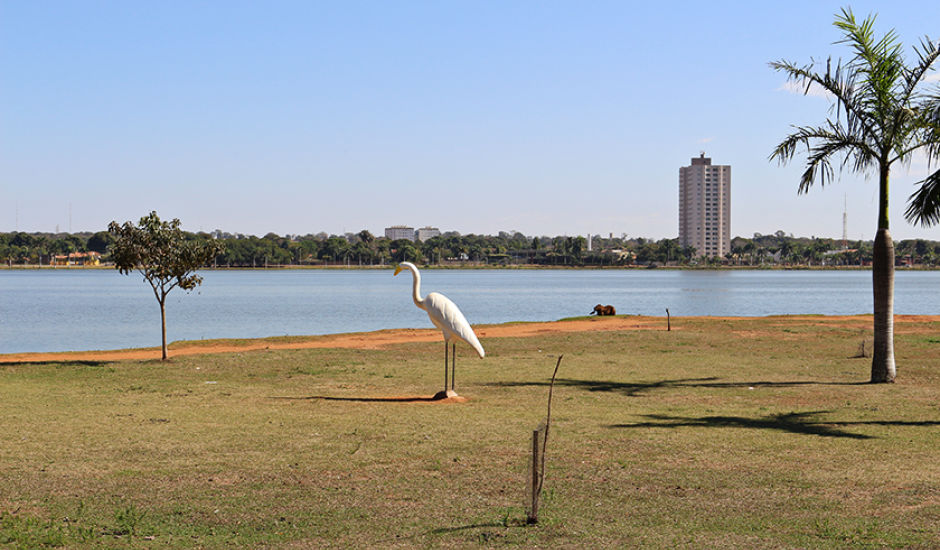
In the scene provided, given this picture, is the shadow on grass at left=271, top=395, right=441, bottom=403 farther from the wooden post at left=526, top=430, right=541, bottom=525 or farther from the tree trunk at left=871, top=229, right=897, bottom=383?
the tree trunk at left=871, top=229, right=897, bottom=383

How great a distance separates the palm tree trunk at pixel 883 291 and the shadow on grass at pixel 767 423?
17.7ft

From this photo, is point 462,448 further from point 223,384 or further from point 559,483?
point 223,384

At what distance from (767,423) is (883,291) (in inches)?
264

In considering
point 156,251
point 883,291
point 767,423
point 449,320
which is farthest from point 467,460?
point 156,251

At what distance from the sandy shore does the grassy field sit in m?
6.72

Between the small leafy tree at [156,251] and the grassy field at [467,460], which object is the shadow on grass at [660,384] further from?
the small leafy tree at [156,251]

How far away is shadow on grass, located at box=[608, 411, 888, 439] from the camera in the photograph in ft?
43.3

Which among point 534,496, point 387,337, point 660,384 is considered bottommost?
point 387,337

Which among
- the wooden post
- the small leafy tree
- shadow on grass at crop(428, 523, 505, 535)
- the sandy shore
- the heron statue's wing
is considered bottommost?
the sandy shore

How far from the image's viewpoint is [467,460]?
1097 centimetres

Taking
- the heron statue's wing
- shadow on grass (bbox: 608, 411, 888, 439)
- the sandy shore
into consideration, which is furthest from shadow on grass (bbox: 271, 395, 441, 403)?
the sandy shore

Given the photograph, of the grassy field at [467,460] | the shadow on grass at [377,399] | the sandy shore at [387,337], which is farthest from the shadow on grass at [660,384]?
the sandy shore at [387,337]

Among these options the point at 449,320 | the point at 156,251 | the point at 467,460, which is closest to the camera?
the point at 467,460

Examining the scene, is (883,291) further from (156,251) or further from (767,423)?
(156,251)
